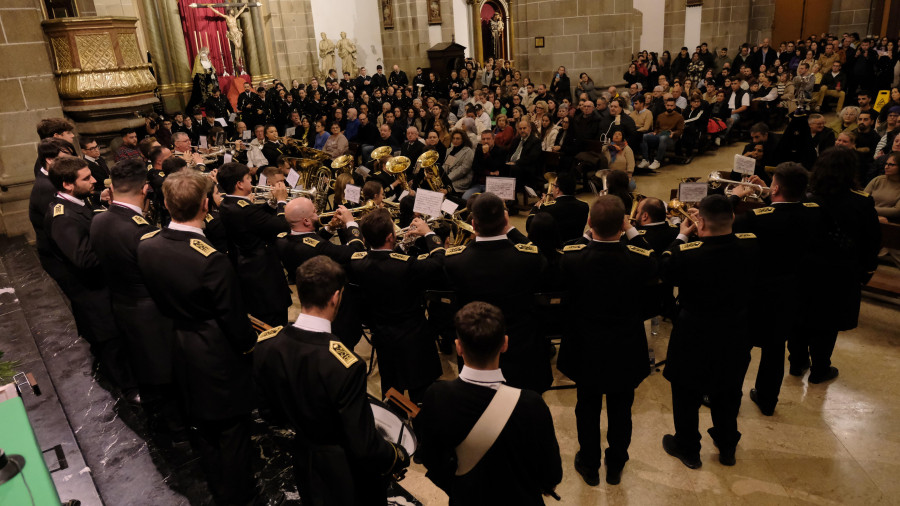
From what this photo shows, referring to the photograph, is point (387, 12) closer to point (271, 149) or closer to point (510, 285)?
point (271, 149)

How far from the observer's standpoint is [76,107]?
21.9 ft

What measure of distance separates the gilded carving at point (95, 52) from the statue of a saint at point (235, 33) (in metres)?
10.1

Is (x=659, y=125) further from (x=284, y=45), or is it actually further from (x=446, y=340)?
(x=284, y=45)

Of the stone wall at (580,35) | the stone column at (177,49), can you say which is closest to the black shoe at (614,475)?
the stone wall at (580,35)

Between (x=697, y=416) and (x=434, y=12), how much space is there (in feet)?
53.3

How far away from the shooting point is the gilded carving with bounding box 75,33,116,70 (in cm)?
650

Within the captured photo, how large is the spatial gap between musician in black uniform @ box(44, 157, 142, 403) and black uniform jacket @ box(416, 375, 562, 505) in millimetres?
2755

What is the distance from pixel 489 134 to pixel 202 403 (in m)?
5.80

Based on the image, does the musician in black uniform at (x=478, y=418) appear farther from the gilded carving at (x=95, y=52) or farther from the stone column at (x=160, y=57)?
the stone column at (x=160, y=57)

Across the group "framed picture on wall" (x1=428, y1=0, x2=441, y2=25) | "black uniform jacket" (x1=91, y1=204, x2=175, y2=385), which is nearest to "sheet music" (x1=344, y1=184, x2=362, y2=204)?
"black uniform jacket" (x1=91, y1=204, x2=175, y2=385)

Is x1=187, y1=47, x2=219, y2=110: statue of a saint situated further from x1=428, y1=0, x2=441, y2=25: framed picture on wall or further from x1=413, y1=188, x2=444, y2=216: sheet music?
x1=413, y1=188, x2=444, y2=216: sheet music

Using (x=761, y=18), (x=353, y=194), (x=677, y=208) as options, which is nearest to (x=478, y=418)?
(x=677, y=208)

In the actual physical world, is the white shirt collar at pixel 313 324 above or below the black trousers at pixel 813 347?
above

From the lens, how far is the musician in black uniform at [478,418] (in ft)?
6.31
